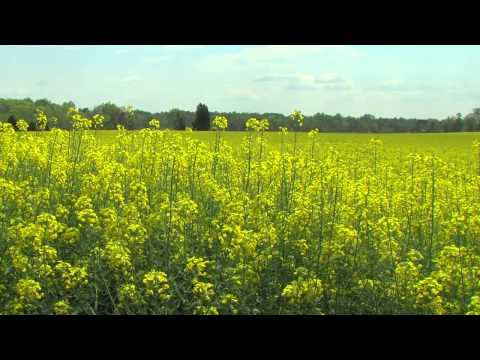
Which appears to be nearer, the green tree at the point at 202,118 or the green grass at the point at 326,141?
the green tree at the point at 202,118

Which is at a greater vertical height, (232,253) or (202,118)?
(202,118)

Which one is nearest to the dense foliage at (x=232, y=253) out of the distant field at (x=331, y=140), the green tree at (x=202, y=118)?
the green tree at (x=202, y=118)

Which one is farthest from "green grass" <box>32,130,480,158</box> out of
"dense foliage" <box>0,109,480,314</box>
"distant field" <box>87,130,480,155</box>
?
"dense foliage" <box>0,109,480,314</box>

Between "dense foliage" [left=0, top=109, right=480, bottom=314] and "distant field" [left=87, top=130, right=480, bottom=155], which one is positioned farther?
"distant field" [left=87, top=130, right=480, bottom=155]

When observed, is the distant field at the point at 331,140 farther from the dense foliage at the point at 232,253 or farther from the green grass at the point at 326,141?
the dense foliage at the point at 232,253

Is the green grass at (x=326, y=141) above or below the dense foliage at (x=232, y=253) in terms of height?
above

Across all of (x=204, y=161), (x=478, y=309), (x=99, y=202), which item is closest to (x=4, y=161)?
(x=99, y=202)

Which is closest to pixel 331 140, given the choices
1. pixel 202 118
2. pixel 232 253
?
pixel 202 118

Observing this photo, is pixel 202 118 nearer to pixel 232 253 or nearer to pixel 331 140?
pixel 232 253

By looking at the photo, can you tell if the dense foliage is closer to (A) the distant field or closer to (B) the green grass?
(B) the green grass

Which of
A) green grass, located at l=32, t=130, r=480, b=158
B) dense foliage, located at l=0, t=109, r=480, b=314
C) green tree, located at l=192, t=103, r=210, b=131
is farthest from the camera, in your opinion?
green grass, located at l=32, t=130, r=480, b=158

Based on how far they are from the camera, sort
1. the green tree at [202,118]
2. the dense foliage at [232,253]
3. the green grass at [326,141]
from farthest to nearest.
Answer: the green grass at [326,141] < the green tree at [202,118] < the dense foliage at [232,253]
